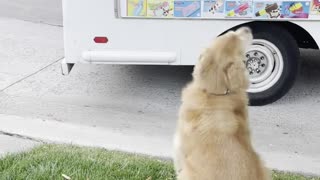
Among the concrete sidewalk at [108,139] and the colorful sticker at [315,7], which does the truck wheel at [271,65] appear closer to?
the colorful sticker at [315,7]

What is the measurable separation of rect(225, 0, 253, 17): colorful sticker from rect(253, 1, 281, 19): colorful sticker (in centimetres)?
6

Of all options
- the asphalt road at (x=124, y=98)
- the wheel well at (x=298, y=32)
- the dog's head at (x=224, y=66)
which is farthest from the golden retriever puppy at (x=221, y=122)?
the wheel well at (x=298, y=32)

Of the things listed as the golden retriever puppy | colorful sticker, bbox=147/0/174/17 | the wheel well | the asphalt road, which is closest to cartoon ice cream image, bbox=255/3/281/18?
the wheel well

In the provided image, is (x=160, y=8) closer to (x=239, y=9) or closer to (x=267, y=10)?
(x=239, y=9)

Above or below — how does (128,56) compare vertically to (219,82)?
below

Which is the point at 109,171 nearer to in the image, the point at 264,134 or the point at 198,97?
the point at 198,97

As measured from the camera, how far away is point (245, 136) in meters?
2.84

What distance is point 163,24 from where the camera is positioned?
562 centimetres

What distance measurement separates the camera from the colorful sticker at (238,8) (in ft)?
18.1

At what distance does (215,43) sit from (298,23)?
3.07 metres

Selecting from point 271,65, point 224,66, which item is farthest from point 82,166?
point 271,65

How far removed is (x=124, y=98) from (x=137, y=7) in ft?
3.72

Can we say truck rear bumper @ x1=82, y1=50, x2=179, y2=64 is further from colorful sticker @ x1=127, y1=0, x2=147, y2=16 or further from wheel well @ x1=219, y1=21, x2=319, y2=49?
wheel well @ x1=219, y1=21, x2=319, y2=49

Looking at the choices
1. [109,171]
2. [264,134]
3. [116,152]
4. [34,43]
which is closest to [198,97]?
[109,171]
